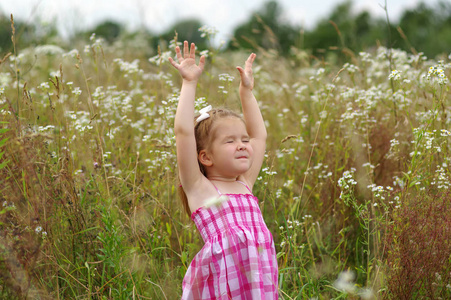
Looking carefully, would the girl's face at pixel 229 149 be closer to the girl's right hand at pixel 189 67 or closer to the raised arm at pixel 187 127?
the raised arm at pixel 187 127

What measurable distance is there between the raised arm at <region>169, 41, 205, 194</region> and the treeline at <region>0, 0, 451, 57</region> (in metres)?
1.51

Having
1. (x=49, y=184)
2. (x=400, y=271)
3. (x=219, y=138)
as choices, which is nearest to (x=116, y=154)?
(x=49, y=184)

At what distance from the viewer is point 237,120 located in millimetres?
2508

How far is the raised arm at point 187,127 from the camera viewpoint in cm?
234

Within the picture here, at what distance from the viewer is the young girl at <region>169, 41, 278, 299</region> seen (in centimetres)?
229

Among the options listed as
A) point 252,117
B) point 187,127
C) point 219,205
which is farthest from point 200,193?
point 252,117

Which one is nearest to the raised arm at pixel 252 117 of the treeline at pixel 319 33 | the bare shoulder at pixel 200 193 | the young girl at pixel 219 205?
the young girl at pixel 219 205

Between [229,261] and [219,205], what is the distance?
0.28m

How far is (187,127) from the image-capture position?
2.34m

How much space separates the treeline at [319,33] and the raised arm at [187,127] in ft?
4.96

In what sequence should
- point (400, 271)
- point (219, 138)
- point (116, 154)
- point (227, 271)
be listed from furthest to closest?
point (116, 154)
point (400, 271)
point (219, 138)
point (227, 271)

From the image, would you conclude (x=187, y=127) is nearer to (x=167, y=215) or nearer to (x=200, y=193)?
(x=200, y=193)

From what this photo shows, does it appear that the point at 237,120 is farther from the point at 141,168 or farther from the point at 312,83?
the point at 312,83

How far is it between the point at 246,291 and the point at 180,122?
2.80ft
